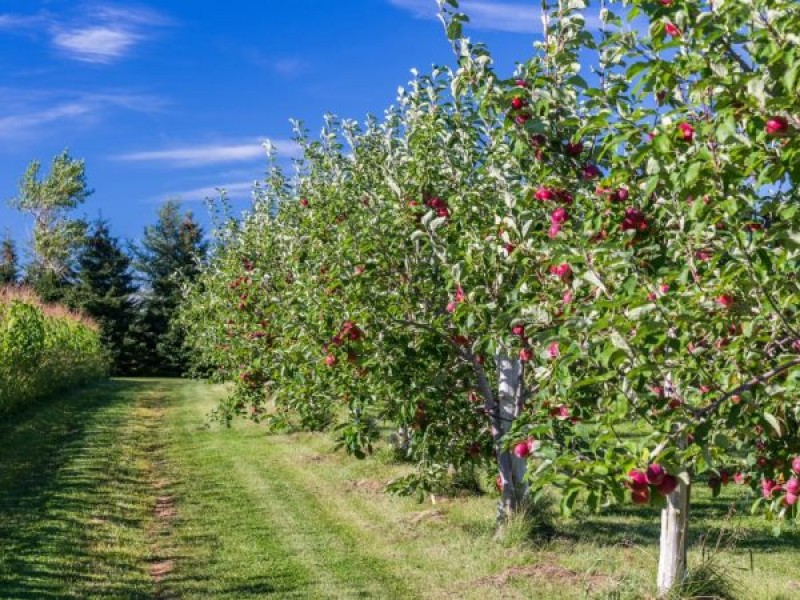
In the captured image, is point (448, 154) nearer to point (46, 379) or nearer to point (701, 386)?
point (701, 386)

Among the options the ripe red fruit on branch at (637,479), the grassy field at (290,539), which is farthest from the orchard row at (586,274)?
the grassy field at (290,539)

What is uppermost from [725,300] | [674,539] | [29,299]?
[29,299]

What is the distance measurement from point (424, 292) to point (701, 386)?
386cm

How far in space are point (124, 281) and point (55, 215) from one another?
15508 millimetres

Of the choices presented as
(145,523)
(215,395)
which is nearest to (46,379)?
(215,395)

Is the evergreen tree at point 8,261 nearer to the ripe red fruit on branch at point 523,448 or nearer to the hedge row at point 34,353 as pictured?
the hedge row at point 34,353

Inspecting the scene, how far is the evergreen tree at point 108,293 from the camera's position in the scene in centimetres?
4684

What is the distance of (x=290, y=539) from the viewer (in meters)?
9.39

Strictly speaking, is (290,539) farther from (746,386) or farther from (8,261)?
(8,261)

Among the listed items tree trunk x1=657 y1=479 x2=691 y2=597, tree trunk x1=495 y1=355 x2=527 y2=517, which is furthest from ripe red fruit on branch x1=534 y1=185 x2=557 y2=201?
tree trunk x1=495 y1=355 x2=527 y2=517

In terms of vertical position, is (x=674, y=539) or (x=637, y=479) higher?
(x=637, y=479)

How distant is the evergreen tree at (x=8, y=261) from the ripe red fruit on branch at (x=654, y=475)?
59613 millimetres

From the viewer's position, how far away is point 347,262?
27.2ft

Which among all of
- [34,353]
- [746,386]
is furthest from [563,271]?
[34,353]
